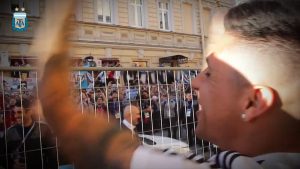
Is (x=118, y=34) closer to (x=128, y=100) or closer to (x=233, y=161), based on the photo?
(x=128, y=100)

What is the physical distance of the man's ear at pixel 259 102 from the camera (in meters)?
0.46

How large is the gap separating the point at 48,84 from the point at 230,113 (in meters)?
0.30

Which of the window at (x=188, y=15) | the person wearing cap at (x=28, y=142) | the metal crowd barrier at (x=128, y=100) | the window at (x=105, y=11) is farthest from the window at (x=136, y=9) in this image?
the person wearing cap at (x=28, y=142)

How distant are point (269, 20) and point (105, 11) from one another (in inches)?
188

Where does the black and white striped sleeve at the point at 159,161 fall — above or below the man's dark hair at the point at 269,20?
below

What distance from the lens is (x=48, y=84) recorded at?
19.5 inches

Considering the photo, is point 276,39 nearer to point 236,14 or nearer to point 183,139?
point 236,14

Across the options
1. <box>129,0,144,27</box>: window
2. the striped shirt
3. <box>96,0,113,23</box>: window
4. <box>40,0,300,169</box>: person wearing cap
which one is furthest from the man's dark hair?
<box>96,0,113,23</box>: window

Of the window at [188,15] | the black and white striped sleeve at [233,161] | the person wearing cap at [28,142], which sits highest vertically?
the window at [188,15]

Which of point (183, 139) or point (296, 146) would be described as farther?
point (183, 139)

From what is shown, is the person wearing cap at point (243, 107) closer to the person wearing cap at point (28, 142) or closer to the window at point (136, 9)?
the person wearing cap at point (28, 142)

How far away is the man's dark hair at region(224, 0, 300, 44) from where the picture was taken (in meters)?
0.47

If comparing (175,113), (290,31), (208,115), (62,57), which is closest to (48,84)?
(62,57)

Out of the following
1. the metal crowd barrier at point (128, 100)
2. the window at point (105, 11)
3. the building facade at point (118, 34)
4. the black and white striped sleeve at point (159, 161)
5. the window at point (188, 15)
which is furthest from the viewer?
the window at point (105, 11)
